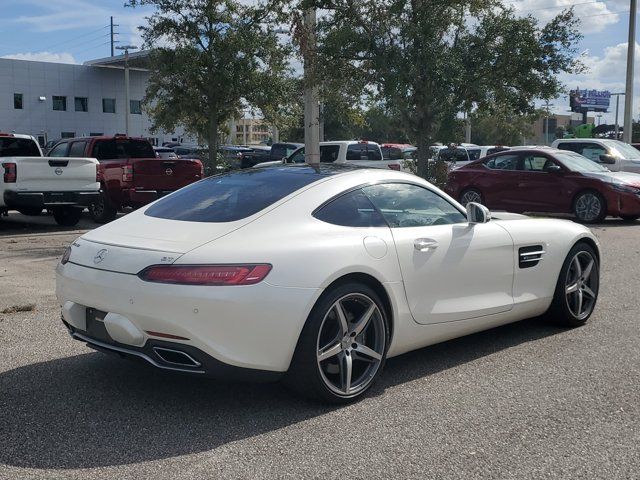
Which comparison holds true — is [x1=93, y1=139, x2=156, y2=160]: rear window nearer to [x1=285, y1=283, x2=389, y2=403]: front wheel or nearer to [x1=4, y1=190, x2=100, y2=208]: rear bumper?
Result: [x1=4, y1=190, x2=100, y2=208]: rear bumper

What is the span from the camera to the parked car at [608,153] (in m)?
17.8

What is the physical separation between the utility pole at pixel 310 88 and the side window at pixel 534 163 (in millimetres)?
4602

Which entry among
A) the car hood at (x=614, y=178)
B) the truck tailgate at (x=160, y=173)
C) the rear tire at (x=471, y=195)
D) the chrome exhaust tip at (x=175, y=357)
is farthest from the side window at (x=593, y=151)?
the chrome exhaust tip at (x=175, y=357)

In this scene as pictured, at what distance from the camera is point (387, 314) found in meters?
4.57

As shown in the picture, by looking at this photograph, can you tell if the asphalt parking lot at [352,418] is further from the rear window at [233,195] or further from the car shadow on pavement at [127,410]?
the rear window at [233,195]

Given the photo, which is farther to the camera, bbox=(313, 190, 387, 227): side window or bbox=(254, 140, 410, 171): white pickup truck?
bbox=(254, 140, 410, 171): white pickup truck

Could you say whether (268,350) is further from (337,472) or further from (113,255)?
(113,255)

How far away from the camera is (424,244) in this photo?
480 cm

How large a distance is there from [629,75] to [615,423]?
2498 centimetres

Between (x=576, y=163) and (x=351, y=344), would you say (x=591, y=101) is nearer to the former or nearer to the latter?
(x=576, y=163)

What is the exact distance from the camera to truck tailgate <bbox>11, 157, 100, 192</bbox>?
12.6m

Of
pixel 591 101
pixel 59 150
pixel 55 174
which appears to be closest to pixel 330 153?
pixel 59 150

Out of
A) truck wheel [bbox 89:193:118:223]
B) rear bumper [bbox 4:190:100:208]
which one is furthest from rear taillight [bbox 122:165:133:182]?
rear bumper [bbox 4:190:100:208]

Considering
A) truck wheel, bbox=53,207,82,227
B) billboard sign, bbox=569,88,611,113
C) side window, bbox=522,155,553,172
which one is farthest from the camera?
billboard sign, bbox=569,88,611,113
